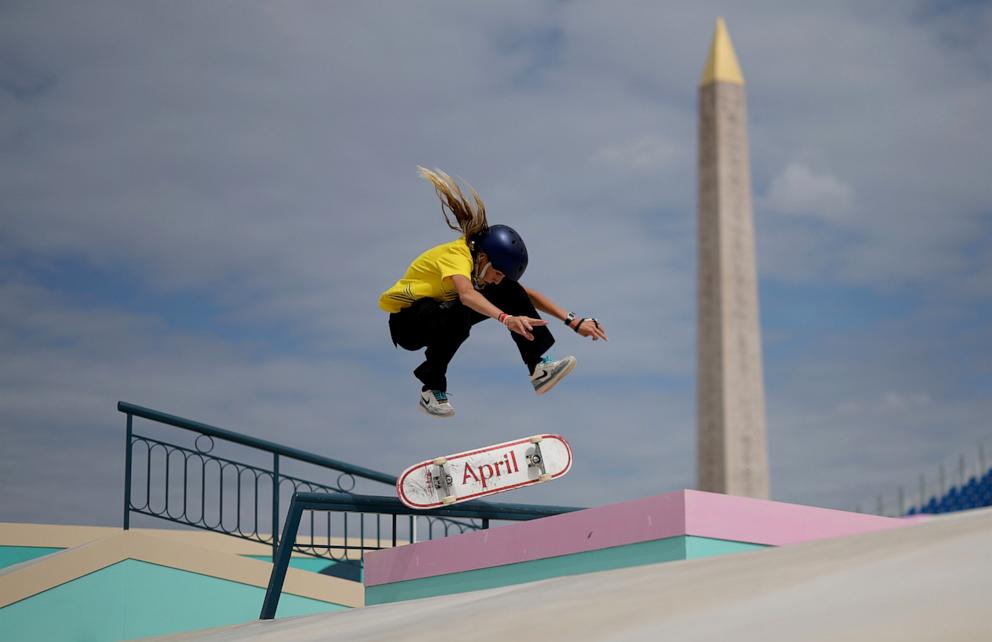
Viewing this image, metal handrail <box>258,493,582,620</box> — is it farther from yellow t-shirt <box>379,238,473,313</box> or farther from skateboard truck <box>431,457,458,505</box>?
yellow t-shirt <box>379,238,473,313</box>

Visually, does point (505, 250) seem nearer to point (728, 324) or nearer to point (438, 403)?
point (438, 403)

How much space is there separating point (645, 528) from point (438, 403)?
1721 millimetres

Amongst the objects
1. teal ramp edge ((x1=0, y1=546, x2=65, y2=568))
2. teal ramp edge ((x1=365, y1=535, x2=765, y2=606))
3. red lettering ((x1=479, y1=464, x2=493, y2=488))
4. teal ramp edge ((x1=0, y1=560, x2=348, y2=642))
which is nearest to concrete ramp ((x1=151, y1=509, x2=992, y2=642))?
teal ramp edge ((x1=365, y1=535, x2=765, y2=606))

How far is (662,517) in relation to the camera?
4.90 meters

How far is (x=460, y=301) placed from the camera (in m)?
6.14

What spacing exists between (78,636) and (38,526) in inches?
176

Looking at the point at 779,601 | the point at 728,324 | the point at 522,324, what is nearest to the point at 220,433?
the point at 522,324

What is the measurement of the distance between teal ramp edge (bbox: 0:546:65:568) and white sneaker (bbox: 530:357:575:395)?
8.04 meters

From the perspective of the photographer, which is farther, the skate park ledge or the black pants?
the black pants

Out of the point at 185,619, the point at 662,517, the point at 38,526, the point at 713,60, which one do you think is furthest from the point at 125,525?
the point at 713,60

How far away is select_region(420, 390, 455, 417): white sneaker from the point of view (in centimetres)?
631

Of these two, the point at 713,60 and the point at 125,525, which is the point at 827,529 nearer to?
the point at 125,525

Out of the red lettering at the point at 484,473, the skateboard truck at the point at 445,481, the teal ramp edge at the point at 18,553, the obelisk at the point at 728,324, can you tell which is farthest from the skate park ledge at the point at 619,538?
the obelisk at the point at 728,324

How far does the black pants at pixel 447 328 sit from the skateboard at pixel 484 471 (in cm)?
42
